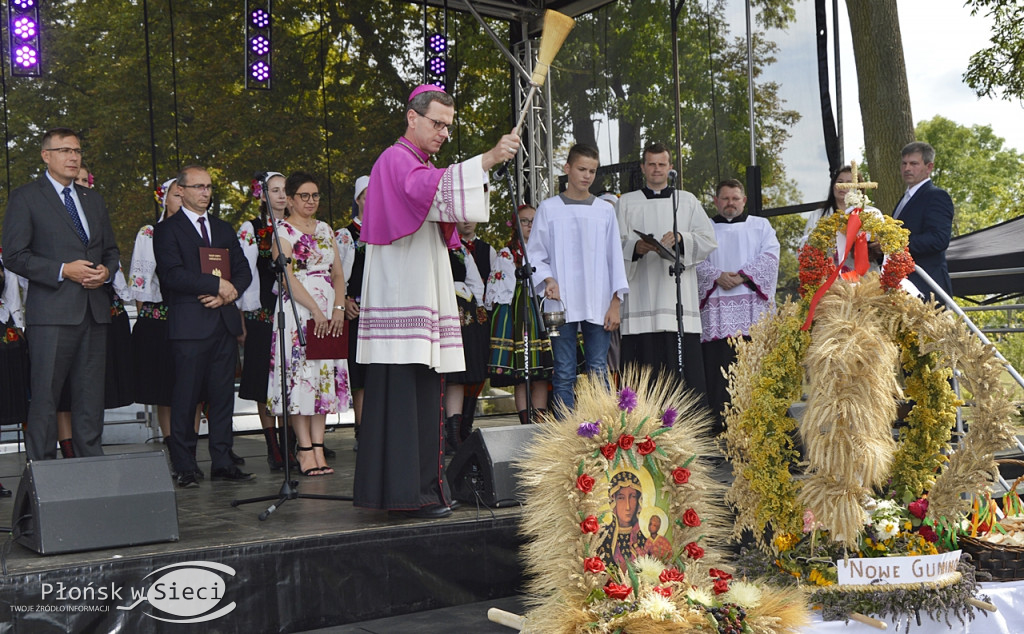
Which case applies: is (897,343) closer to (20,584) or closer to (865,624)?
(865,624)

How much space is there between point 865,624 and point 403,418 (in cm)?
196

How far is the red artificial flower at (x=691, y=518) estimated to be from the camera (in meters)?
3.05

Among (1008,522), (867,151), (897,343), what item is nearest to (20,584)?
(897,343)

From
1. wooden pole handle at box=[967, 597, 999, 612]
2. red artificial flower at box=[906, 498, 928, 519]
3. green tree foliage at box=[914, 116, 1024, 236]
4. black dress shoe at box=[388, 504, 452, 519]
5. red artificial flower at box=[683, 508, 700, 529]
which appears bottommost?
wooden pole handle at box=[967, 597, 999, 612]

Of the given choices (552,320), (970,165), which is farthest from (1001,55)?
(970,165)

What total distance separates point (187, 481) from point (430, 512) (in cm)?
181

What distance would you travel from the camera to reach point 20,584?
322 centimetres

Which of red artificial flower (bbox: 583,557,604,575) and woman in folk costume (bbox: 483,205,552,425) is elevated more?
woman in folk costume (bbox: 483,205,552,425)

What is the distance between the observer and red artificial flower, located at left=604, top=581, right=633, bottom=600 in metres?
2.86

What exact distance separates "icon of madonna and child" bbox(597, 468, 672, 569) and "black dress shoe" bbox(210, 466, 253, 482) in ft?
10.3

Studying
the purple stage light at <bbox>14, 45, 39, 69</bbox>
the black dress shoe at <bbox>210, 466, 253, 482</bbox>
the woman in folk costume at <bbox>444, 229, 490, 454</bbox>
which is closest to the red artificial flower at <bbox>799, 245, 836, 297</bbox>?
the woman in folk costume at <bbox>444, 229, 490, 454</bbox>

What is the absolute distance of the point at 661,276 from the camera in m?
6.16

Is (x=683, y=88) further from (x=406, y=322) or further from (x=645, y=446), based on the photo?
(x=645, y=446)

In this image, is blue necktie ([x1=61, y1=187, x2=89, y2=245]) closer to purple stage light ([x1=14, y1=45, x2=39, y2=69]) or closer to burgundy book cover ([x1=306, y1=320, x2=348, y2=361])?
burgundy book cover ([x1=306, y1=320, x2=348, y2=361])
